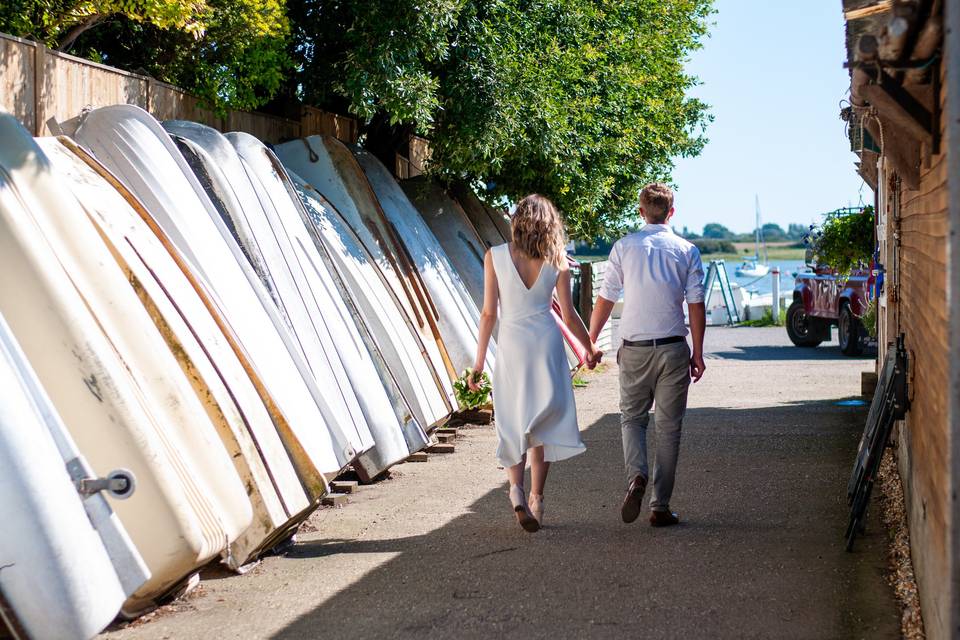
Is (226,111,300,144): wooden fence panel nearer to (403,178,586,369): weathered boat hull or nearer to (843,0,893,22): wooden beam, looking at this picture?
(403,178,586,369): weathered boat hull

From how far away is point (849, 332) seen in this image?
19.1 m

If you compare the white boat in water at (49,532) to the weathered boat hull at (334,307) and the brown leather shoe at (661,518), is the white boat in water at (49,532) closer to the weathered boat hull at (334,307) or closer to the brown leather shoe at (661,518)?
the brown leather shoe at (661,518)

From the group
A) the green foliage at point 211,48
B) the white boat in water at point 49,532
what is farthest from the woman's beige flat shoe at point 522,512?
the green foliage at point 211,48

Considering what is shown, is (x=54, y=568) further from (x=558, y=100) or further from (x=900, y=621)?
(x=558, y=100)

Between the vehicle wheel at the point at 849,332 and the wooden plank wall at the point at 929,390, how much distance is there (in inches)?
502

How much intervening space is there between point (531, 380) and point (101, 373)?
7.58 feet

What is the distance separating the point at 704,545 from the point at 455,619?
171 cm

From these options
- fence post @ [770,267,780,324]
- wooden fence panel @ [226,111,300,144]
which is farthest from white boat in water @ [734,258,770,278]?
wooden fence panel @ [226,111,300,144]

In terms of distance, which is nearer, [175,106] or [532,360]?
[532,360]

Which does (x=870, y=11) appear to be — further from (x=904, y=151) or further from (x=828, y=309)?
(x=828, y=309)

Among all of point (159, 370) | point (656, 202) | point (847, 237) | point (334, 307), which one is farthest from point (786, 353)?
point (159, 370)

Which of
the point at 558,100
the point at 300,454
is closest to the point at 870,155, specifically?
the point at 558,100

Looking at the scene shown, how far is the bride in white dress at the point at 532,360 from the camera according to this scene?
6.20m

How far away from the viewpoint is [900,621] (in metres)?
4.67
